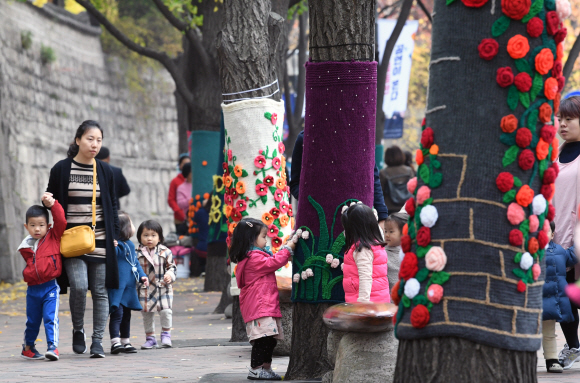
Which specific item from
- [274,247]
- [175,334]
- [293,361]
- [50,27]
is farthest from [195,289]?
[50,27]

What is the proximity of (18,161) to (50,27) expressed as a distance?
18.4 feet

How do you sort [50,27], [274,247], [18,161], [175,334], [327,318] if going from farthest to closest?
[50,27] → [18,161] → [175,334] → [274,247] → [327,318]

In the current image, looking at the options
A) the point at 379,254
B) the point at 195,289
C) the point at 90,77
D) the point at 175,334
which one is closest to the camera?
the point at 379,254

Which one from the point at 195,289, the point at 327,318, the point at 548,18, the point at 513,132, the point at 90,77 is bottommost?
the point at 195,289

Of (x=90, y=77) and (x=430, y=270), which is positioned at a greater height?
(x=90, y=77)

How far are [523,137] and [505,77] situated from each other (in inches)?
9.8

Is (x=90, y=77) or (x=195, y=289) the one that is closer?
(x=195, y=289)

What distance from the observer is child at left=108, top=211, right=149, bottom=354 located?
809 cm

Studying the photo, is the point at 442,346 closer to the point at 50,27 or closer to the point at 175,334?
the point at 175,334

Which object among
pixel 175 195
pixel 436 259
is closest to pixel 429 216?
pixel 436 259

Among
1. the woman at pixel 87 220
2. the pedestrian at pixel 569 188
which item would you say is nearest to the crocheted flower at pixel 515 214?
the pedestrian at pixel 569 188

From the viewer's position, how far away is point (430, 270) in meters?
3.82

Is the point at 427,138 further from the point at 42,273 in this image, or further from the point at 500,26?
the point at 42,273

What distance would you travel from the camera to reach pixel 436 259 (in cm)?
378
